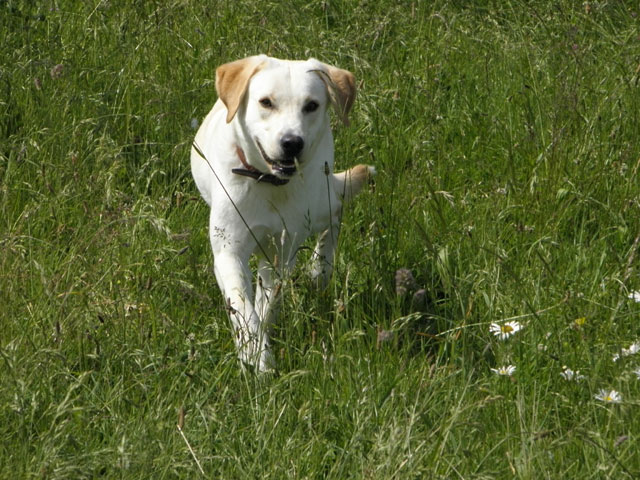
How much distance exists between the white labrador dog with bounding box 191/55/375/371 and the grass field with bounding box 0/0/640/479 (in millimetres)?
124


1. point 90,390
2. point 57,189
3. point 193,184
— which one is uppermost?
point 90,390

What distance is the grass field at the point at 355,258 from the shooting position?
267cm

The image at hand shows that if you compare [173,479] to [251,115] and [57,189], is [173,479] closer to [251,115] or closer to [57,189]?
[251,115]

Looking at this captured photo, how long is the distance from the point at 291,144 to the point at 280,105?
18 cm

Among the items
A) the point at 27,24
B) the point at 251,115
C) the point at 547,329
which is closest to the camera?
the point at 547,329

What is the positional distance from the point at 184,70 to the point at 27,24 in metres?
0.81

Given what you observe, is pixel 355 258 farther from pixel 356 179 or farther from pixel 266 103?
pixel 266 103

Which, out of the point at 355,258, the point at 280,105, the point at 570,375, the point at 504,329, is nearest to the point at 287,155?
the point at 280,105

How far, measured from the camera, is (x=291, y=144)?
3.60 meters

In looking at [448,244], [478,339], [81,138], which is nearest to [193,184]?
[81,138]

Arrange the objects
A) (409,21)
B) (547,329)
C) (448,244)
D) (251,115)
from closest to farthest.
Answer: (547,329) → (251,115) → (448,244) → (409,21)

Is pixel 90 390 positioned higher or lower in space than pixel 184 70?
higher

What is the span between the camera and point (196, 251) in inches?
165

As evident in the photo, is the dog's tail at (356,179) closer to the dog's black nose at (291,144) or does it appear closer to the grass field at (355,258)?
the grass field at (355,258)
